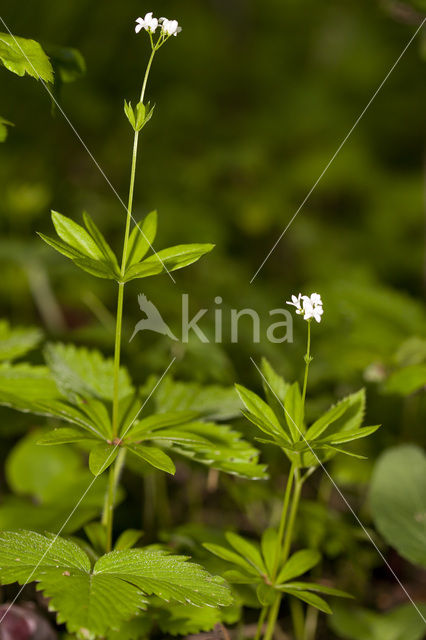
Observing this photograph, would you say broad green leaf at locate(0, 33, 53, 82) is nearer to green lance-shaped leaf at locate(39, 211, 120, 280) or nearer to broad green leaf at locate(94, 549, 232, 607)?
green lance-shaped leaf at locate(39, 211, 120, 280)

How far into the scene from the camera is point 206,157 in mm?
3594

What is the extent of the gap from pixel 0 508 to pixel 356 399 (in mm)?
802

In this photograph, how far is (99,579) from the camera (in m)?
0.79

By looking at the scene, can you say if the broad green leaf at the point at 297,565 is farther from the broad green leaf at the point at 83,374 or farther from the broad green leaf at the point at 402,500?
the broad green leaf at the point at 83,374

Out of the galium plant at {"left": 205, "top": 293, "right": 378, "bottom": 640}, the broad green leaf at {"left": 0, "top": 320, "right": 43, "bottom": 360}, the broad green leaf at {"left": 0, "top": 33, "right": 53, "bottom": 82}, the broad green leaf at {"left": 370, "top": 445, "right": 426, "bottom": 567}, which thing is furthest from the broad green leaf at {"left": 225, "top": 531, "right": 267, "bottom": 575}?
the broad green leaf at {"left": 0, "top": 33, "right": 53, "bottom": 82}

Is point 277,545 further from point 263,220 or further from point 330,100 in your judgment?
point 330,100

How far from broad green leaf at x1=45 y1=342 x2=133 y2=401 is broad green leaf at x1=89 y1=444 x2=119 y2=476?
0.20 metres

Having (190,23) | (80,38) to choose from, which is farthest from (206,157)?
(190,23)

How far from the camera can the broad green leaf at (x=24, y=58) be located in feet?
2.96

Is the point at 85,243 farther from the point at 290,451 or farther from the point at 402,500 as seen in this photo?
the point at 402,500

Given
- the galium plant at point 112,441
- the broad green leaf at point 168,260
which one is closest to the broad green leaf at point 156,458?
the galium plant at point 112,441

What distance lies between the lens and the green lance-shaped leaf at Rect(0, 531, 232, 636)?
28.3 inches

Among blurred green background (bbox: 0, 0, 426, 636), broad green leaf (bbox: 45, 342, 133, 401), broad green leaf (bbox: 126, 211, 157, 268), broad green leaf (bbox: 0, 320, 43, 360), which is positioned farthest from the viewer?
blurred green background (bbox: 0, 0, 426, 636)

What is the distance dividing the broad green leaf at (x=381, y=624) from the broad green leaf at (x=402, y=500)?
161 mm
